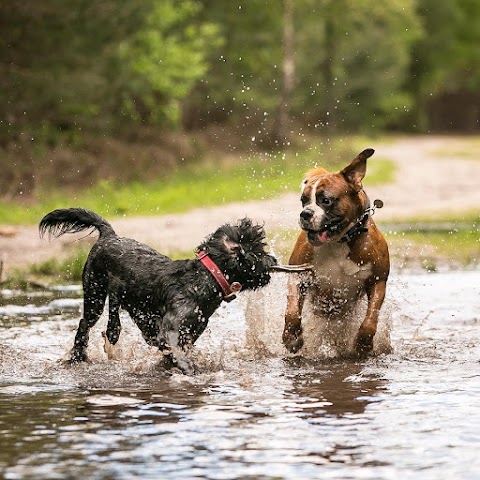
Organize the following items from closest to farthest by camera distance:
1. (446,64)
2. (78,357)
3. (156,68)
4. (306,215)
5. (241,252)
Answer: (241,252) < (306,215) < (78,357) < (156,68) < (446,64)

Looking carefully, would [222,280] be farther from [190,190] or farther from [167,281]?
[190,190]

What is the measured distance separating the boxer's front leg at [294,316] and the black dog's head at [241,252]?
0.94 m

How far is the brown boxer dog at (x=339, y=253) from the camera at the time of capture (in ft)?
26.9

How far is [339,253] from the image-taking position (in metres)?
8.54

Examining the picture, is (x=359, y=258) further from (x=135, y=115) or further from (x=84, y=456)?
(x=135, y=115)

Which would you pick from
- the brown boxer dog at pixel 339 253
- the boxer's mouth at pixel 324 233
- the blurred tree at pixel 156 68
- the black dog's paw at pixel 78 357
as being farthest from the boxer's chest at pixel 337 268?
the blurred tree at pixel 156 68

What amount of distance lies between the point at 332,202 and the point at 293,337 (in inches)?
46.7

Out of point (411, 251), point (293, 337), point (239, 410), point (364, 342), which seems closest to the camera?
point (239, 410)

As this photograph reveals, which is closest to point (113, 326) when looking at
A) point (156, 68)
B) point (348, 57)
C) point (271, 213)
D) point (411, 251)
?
point (411, 251)

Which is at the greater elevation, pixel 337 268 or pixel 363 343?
pixel 337 268

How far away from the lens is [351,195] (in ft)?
27.2

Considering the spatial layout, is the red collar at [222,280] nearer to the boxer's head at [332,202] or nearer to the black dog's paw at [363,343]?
the boxer's head at [332,202]

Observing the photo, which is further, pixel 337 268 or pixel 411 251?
pixel 411 251

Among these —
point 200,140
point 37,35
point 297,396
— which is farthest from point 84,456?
point 200,140
